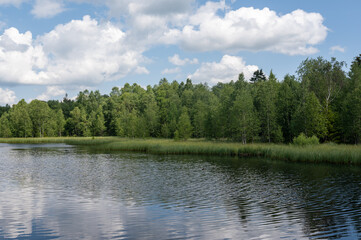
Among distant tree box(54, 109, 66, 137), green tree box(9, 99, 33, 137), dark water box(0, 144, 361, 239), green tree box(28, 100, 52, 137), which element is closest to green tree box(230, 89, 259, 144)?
dark water box(0, 144, 361, 239)

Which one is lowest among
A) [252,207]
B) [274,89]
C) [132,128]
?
[252,207]

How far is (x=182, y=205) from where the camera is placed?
17.5 metres

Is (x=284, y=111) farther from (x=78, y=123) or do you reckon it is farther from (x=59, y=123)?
(x=59, y=123)

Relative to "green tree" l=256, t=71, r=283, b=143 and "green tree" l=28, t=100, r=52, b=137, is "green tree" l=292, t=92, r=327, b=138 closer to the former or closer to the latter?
"green tree" l=256, t=71, r=283, b=143

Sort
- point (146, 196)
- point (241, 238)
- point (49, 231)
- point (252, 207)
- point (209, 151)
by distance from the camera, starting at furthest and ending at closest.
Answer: point (209, 151) → point (146, 196) → point (252, 207) → point (49, 231) → point (241, 238)

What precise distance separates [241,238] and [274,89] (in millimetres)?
55598

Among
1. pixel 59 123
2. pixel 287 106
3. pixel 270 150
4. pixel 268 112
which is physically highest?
pixel 59 123

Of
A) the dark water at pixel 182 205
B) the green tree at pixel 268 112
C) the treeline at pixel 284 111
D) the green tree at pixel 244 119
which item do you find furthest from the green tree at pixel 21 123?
the dark water at pixel 182 205

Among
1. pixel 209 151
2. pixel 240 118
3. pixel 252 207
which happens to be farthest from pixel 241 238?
pixel 240 118

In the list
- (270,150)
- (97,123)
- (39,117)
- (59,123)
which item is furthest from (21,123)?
(270,150)

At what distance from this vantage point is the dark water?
504 inches

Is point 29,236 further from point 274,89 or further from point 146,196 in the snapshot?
point 274,89

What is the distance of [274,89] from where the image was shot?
63.5 metres

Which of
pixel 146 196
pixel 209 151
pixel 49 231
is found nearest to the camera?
pixel 49 231
